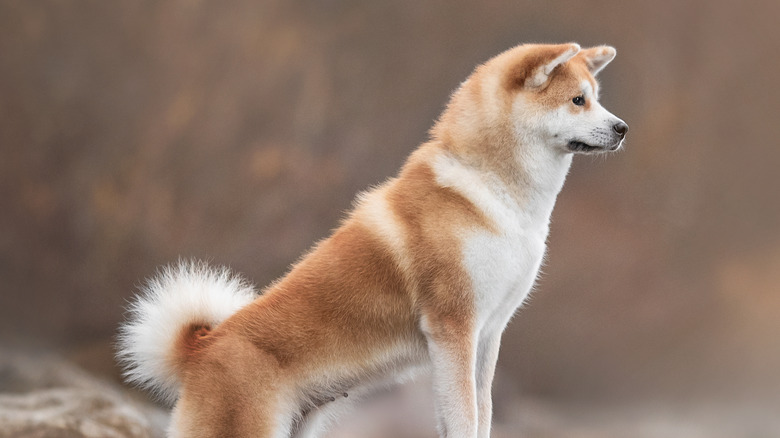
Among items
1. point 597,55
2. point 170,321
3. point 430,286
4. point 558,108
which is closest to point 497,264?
point 430,286

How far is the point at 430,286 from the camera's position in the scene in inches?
110

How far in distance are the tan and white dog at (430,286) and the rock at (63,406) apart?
4.32ft

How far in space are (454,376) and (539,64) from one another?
1.12 meters

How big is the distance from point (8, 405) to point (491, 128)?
9.94 feet

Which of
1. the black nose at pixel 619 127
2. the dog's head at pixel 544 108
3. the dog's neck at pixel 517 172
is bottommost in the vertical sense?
the dog's neck at pixel 517 172

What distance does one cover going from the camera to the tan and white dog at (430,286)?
9.09 feet

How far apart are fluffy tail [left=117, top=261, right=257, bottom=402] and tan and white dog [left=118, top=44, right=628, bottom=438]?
0.01 meters

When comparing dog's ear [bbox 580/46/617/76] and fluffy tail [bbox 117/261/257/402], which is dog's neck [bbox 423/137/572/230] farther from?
fluffy tail [bbox 117/261/257/402]

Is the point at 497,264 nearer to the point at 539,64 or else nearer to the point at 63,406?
the point at 539,64

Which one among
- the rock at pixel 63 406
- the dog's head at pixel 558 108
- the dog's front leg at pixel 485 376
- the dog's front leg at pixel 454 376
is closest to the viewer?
the dog's front leg at pixel 454 376

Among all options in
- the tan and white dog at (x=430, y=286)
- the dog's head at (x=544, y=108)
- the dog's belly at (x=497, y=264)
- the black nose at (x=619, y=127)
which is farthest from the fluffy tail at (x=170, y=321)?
the black nose at (x=619, y=127)

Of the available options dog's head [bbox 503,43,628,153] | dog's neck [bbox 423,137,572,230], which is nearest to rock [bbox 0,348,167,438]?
dog's neck [bbox 423,137,572,230]

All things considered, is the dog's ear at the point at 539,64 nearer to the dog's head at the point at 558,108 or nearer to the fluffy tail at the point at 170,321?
the dog's head at the point at 558,108

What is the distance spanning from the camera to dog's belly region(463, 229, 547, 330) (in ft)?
9.06
